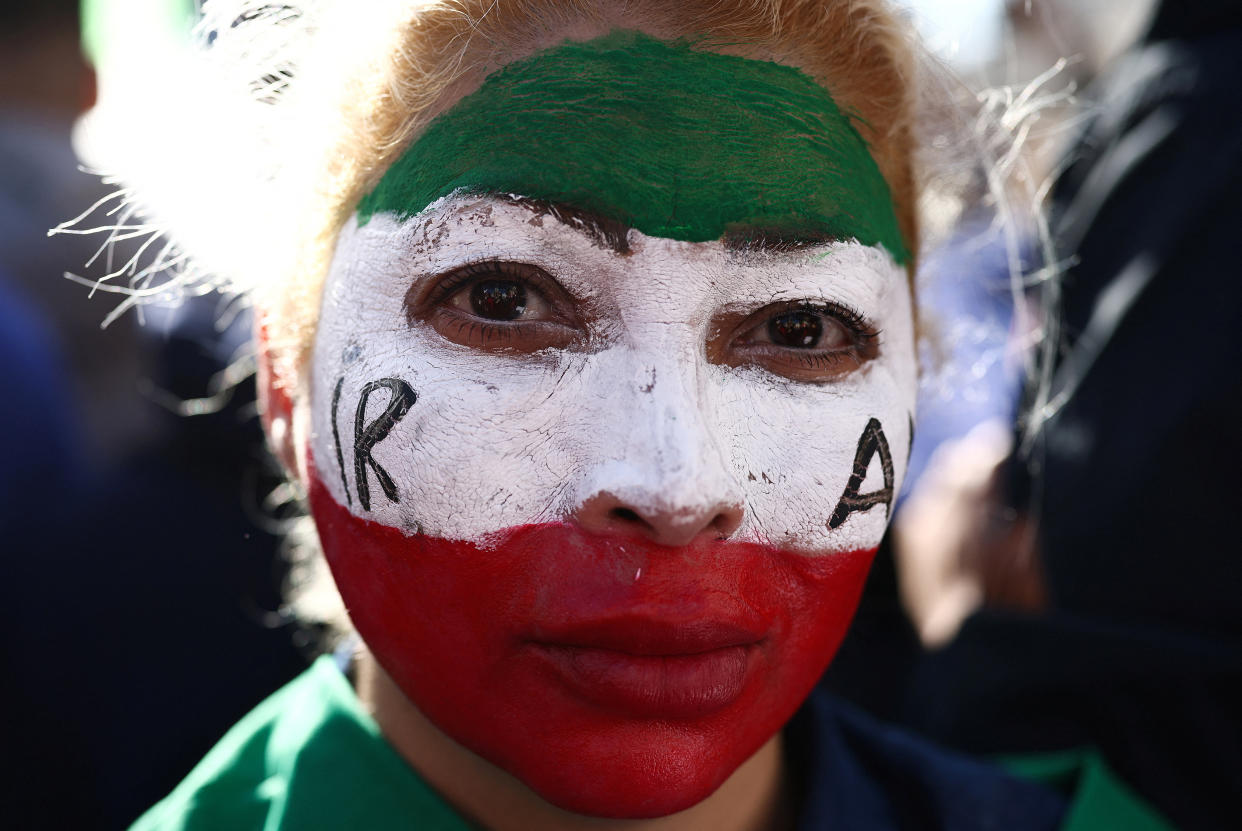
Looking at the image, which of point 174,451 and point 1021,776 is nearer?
point 1021,776

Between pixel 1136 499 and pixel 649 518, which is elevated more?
pixel 649 518

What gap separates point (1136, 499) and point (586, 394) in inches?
53.9

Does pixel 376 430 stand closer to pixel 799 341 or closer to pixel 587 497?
Answer: pixel 587 497

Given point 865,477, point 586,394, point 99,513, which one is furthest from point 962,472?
point 99,513

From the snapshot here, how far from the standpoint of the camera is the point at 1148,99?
2268 mm

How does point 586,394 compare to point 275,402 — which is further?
point 275,402

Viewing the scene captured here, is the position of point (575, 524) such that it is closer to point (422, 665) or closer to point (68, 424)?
point (422, 665)

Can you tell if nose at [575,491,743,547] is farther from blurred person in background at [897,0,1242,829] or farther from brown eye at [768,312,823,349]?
blurred person in background at [897,0,1242,829]

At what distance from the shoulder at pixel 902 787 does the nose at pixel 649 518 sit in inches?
27.4

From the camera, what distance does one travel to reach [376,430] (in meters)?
1.21

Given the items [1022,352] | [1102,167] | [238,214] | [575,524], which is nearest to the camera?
[575,524]

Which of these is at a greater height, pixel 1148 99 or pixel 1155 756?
pixel 1148 99

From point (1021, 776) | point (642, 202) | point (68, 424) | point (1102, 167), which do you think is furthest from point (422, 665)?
point (1102, 167)

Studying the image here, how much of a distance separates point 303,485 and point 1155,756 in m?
1.63
